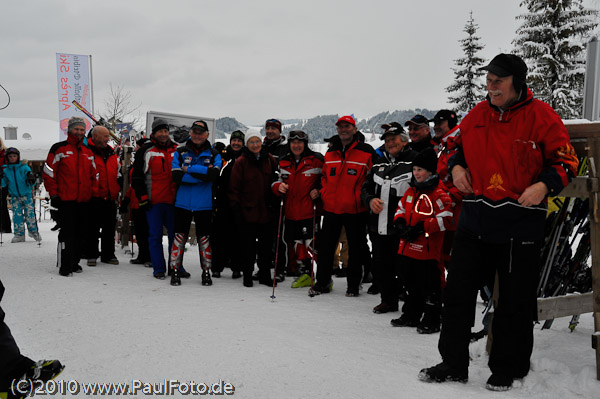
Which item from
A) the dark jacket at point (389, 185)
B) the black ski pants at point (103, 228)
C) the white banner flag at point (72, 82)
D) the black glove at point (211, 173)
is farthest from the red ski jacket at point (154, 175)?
the white banner flag at point (72, 82)

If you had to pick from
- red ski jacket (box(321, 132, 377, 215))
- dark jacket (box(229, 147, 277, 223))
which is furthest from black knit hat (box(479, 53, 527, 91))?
dark jacket (box(229, 147, 277, 223))

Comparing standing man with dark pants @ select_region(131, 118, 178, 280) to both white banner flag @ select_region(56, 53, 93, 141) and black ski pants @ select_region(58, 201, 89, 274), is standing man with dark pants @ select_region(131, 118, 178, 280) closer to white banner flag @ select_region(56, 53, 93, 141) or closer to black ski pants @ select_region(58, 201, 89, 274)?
black ski pants @ select_region(58, 201, 89, 274)

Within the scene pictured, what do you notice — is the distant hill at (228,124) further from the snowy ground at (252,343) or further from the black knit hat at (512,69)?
the black knit hat at (512,69)

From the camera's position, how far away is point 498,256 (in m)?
3.29

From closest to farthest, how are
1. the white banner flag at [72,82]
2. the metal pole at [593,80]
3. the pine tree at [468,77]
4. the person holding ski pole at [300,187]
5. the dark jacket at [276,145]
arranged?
the metal pole at [593,80]
the person holding ski pole at [300,187]
the dark jacket at [276,145]
the white banner flag at [72,82]
the pine tree at [468,77]

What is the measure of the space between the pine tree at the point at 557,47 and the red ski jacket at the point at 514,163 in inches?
809

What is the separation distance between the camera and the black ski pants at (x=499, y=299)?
318cm

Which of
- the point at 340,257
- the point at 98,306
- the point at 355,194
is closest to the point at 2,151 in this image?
the point at 98,306

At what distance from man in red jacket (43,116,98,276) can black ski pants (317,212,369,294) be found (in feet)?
11.4

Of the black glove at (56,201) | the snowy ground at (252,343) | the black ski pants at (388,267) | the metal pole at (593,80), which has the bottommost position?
the snowy ground at (252,343)

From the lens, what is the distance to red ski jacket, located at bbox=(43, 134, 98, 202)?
21.9ft

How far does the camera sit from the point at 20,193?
34.9ft

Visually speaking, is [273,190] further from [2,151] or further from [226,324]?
[2,151]

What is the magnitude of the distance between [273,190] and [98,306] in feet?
8.74
